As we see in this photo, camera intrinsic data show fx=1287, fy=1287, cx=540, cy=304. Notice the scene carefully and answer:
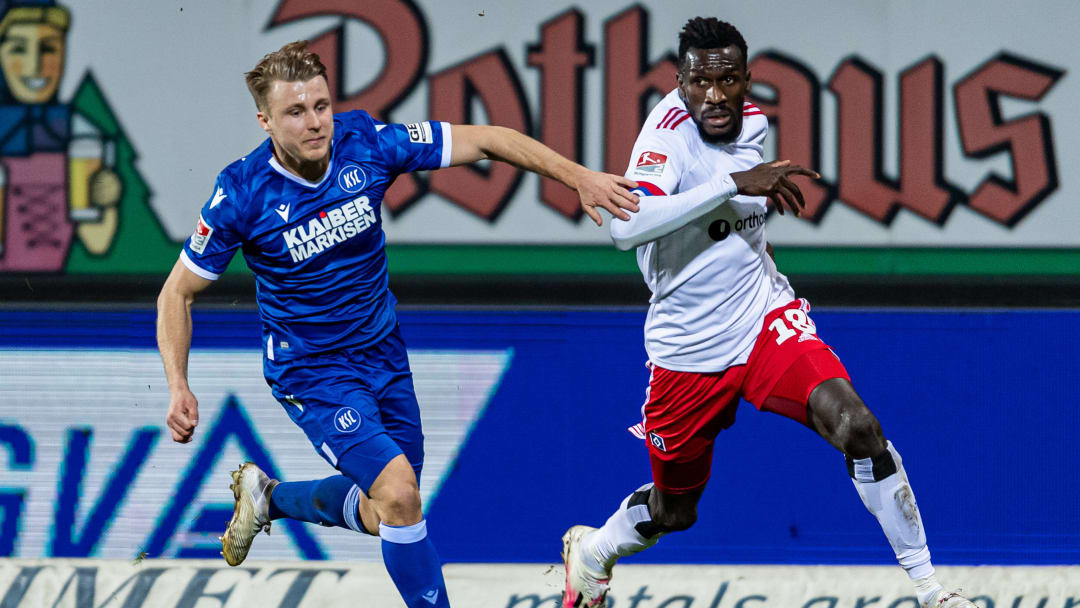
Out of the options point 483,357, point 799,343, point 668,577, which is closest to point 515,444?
point 483,357

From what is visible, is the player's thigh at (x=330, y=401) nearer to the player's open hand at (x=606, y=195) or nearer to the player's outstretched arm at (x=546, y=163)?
the player's outstretched arm at (x=546, y=163)

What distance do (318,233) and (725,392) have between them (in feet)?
4.62

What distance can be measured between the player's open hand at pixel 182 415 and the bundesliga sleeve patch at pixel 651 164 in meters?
1.51

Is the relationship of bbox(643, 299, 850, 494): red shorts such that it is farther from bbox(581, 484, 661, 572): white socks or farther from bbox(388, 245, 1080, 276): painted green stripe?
bbox(388, 245, 1080, 276): painted green stripe

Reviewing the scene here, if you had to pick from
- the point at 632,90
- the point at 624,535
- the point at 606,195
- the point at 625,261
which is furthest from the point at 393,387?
the point at 632,90

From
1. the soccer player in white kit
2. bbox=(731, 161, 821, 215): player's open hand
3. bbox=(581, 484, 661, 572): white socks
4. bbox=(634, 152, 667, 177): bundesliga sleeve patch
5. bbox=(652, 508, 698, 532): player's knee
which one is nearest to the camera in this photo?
bbox=(731, 161, 821, 215): player's open hand

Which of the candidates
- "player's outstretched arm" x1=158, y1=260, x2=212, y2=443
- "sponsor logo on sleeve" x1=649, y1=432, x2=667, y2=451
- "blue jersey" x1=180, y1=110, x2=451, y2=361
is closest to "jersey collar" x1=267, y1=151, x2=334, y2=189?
"blue jersey" x1=180, y1=110, x2=451, y2=361

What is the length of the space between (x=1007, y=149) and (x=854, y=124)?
0.68 m

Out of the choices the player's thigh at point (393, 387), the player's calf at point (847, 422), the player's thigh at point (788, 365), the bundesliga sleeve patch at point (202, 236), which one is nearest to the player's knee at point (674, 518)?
the player's thigh at point (788, 365)

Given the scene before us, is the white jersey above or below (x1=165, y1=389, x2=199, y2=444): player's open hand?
above

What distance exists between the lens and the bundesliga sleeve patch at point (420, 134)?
421cm

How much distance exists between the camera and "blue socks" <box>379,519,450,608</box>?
13.3 ft

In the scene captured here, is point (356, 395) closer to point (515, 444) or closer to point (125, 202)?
point (515, 444)

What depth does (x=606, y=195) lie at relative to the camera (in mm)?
3762
